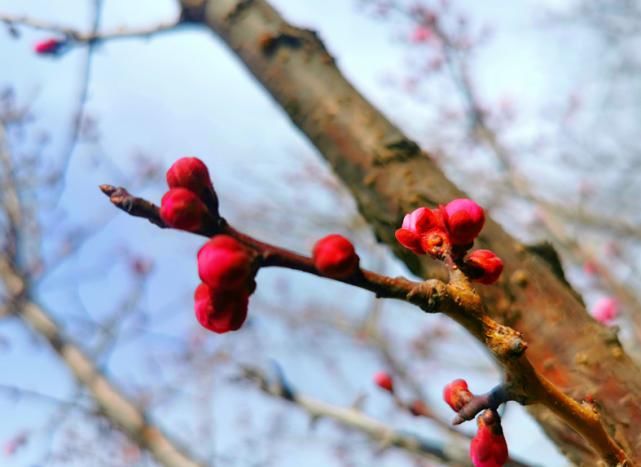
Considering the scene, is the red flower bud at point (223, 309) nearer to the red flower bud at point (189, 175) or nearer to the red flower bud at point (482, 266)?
the red flower bud at point (189, 175)

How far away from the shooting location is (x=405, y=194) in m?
1.40

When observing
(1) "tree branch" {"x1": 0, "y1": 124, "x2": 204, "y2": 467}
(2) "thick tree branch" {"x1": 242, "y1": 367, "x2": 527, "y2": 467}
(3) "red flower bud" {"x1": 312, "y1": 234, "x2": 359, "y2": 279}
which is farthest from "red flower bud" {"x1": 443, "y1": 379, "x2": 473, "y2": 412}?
(1) "tree branch" {"x1": 0, "y1": 124, "x2": 204, "y2": 467}

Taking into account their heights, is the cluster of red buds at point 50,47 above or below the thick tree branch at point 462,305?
above

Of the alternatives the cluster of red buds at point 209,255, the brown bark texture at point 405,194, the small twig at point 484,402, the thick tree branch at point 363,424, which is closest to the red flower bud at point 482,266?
the small twig at point 484,402

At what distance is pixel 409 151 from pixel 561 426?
2.39 ft

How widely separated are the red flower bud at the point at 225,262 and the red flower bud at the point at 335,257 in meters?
0.07

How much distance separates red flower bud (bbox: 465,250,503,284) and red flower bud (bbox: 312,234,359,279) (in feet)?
0.64

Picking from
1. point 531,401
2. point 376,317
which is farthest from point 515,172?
point 531,401

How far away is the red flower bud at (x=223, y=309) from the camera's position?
62cm

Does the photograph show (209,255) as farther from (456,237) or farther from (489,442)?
(489,442)

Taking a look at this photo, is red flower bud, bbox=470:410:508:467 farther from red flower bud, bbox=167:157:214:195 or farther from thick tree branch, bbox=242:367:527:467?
thick tree branch, bbox=242:367:527:467

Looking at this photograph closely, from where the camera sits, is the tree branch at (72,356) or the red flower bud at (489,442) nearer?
the red flower bud at (489,442)

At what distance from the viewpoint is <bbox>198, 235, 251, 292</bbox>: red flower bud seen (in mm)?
563

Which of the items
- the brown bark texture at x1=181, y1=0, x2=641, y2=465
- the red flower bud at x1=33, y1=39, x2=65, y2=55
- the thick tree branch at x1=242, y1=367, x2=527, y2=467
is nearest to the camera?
the brown bark texture at x1=181, y1=0, x2=641, y2=465
